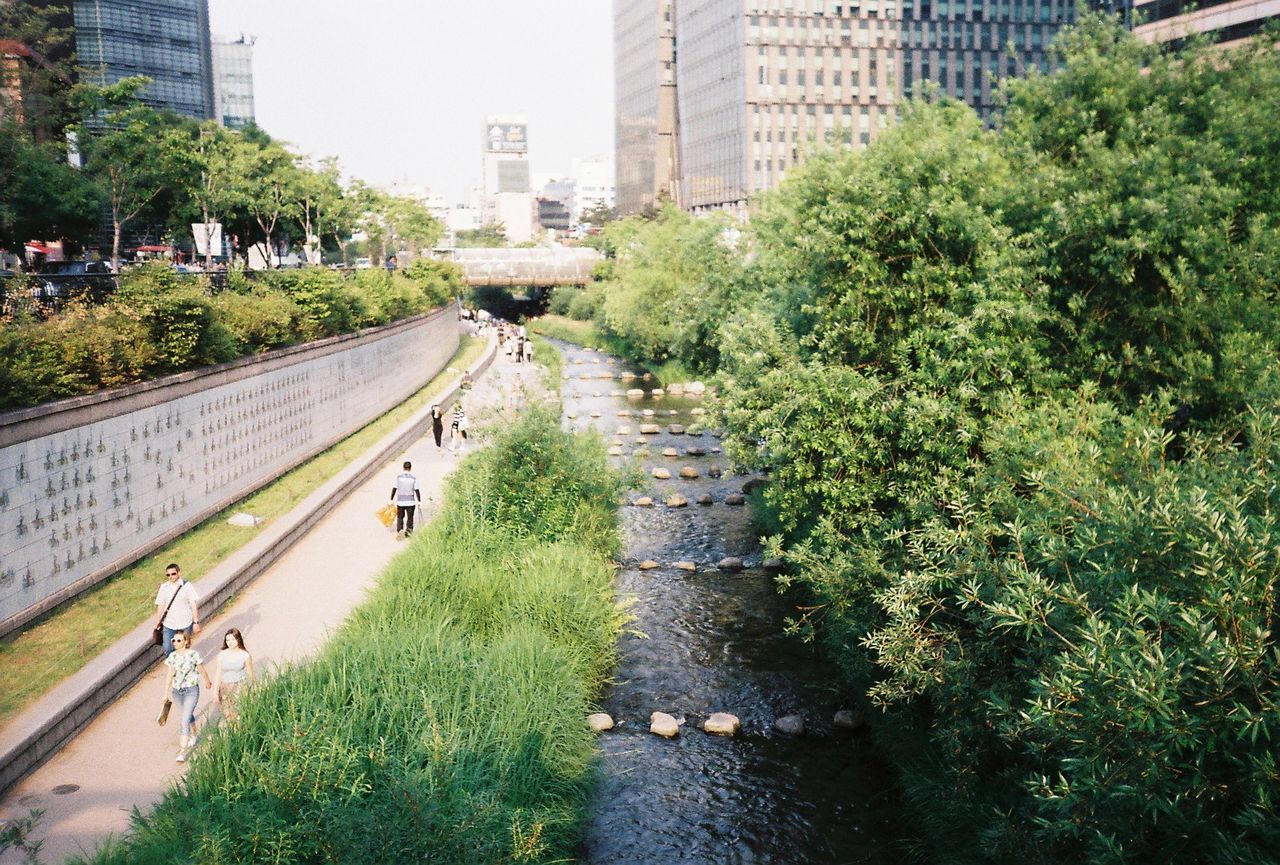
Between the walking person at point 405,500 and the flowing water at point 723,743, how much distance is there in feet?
14.5

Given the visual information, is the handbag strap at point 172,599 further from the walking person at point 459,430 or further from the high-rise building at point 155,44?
the high-rise building at point 155,44

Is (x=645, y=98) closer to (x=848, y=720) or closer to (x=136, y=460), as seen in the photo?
(x=136, y=460)

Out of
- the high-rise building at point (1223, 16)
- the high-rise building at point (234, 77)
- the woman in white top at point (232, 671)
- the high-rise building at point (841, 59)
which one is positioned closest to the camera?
the woman in white top at point (232, 671)

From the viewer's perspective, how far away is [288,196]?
5516 cm

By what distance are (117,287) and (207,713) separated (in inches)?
480

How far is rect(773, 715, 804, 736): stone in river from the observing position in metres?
15.6

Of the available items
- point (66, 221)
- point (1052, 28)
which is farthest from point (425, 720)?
point (1052, 28)

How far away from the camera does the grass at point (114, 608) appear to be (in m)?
12.7

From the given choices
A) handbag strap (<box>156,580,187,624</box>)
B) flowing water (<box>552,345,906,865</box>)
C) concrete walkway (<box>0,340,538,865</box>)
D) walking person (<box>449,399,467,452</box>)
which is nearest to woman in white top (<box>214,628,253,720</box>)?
concrete walkway (<box>0,340,538,865</box>)

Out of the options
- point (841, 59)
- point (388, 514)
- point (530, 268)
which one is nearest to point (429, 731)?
point (388, 514)

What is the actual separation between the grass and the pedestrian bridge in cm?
7010

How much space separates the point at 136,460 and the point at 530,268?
79.4 metres

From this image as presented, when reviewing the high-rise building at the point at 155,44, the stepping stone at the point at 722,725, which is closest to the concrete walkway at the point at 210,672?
the stepping stone at the point at 722,725

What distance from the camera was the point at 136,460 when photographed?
61.3ft
